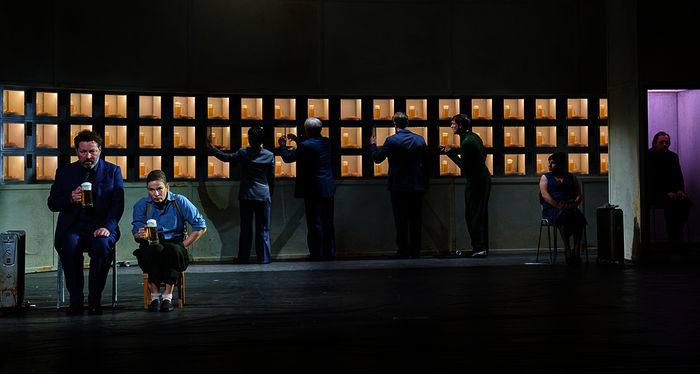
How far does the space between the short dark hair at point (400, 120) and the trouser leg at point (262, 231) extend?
2080 millimetres

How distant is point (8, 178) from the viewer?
10.6m

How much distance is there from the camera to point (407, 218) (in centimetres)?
1166

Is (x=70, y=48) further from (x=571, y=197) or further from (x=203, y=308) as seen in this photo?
(x=571, y=197)

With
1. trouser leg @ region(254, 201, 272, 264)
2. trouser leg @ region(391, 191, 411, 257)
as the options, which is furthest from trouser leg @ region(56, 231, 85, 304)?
trouser leg @ region(391, 191, 411, 257)

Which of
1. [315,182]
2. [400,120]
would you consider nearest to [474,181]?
[400,120]

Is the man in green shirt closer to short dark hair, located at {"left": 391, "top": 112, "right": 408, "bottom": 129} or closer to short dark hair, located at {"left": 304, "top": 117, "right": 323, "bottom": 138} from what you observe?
short dark hair, located at {"left": 391, "top": 112, "right": 408, "bottom": 129}

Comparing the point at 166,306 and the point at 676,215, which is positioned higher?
the point at 676,215

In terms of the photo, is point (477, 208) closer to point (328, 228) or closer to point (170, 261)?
point (328, 228)

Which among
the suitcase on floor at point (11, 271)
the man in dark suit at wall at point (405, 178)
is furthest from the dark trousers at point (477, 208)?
the suitcase on floor at point (11, 271)

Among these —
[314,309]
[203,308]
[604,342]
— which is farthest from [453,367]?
[203,308]

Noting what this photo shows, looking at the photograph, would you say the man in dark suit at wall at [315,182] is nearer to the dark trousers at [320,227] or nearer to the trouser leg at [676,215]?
the dark trousers at [320,227]

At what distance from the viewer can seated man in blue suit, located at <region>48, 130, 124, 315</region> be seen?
708 centimetres

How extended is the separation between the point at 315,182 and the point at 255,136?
0.98 meters

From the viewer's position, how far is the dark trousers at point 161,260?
7.02 metres
